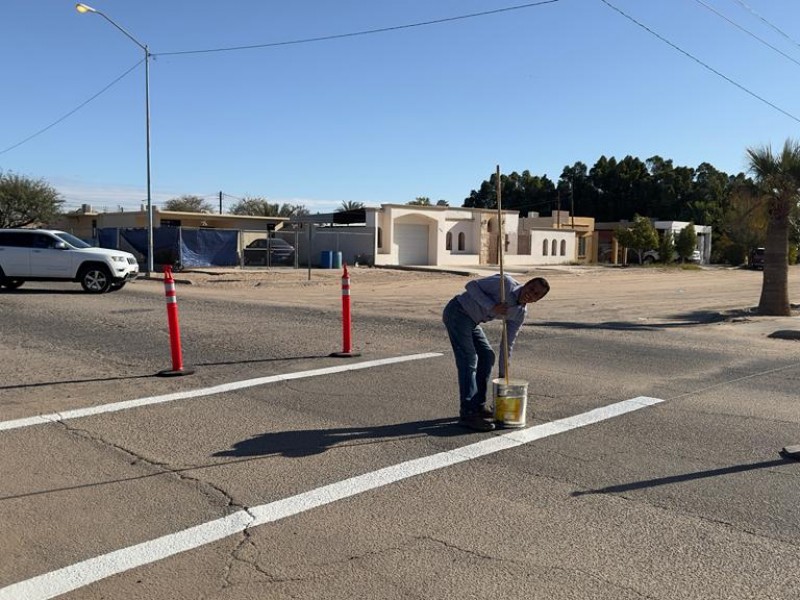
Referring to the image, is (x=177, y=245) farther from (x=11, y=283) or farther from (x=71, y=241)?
(x=71, y=241)

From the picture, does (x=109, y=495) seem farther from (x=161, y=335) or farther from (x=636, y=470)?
(x=161, y=335)

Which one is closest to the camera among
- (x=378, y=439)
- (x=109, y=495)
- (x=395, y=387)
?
(x=109, y=495)

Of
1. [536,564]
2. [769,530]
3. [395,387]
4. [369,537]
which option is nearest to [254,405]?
[395,387]

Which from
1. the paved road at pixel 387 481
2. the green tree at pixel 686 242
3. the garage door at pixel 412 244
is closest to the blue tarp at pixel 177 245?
the garage door at pixel 412 244

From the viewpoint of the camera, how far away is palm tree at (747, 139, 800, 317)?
56.3 feet

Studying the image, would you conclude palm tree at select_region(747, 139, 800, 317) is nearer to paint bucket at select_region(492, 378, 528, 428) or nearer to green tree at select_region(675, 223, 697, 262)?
paint bucket at select_region(492, 378, 528, 428)

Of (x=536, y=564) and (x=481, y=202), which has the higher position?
(x=481, y=202)

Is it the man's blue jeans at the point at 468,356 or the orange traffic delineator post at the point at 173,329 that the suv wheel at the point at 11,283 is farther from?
the man's blue jeans at the point at 468,356

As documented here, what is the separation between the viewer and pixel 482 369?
646 centimetres

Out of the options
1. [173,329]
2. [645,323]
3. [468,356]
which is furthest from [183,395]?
[645,323]

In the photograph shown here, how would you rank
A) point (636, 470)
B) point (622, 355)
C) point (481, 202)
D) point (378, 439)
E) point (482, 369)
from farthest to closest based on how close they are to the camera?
point (481, 202) < point (622, 355) < point (482, 369) < point (378, 439) < point (636, 470)

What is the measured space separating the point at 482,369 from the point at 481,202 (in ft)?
332

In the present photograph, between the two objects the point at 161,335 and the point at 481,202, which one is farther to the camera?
the point at 481,202

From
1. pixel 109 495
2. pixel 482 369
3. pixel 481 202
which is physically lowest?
pixel 109 495
